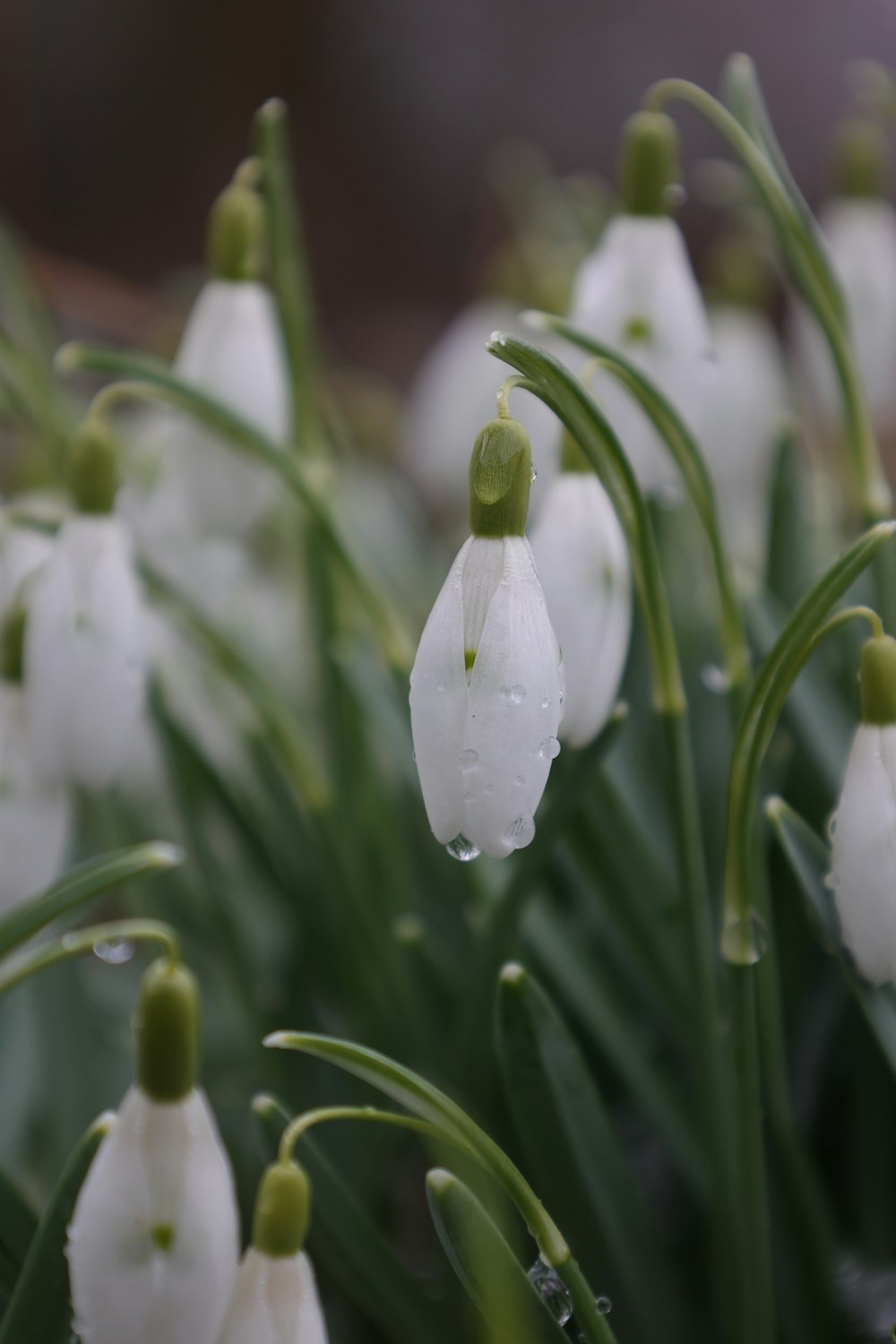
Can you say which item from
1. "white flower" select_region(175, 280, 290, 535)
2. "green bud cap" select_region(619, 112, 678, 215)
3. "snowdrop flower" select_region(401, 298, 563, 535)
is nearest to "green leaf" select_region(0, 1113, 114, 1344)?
Answer: "white flower" select_region(175, 280, 290, 535)

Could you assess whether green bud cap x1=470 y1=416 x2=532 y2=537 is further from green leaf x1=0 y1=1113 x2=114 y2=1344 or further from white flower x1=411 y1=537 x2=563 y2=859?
green leaf x1=0 y1=1113 x2=114 y2=1344

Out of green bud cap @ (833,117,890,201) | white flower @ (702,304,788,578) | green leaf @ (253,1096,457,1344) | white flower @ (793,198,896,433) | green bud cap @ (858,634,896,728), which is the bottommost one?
green leaf @ (253,1096,457,1344)

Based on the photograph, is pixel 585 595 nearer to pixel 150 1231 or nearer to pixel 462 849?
pixel 462 849

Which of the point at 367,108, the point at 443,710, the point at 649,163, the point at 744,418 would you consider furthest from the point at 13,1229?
the point at 367,108

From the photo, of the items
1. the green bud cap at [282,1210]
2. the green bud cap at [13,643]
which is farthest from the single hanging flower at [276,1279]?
the green bud cap at [13,643]

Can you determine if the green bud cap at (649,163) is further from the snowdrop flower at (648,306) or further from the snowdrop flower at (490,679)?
the snowdrop flower at (490,679)

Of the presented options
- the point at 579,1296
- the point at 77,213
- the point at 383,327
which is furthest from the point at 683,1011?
the point at 77,213

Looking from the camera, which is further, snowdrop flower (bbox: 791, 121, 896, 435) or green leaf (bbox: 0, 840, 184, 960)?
snowdrop flower (bbox: 791, 121, 896, 435)
